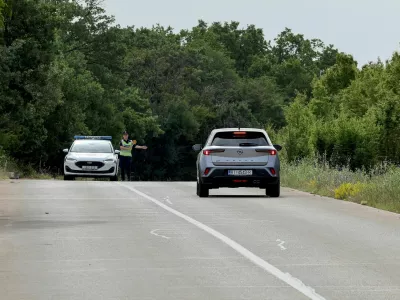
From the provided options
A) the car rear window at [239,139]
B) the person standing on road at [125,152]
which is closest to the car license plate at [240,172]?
the car rear window at [239,139]

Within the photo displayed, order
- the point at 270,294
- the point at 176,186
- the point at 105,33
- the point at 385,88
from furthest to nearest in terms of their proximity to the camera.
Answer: the point at 105,33 < the point at 385,88 < the point at 176,186 < the point at 270,294

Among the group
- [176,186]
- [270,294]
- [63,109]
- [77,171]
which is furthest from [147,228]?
[63,109]

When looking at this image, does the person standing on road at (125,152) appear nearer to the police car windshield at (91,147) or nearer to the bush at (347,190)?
the police car windshield at (91,147)

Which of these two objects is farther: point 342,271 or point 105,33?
point 105,33

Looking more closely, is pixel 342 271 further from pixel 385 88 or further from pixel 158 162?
pixel 158 162

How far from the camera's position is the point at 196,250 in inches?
619

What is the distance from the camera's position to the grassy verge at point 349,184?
2678cm

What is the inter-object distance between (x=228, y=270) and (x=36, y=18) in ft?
149

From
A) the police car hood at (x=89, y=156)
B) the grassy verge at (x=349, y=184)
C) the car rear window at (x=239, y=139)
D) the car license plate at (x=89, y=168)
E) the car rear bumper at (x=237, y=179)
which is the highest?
the car rear window at (x=239, y=139)

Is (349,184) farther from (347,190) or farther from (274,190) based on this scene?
(274,190)

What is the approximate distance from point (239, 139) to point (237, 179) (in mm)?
1006

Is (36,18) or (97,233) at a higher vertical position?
(36,18)

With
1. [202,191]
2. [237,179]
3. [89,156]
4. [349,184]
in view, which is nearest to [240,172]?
[237,179]

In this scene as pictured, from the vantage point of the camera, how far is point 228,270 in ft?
43.7
